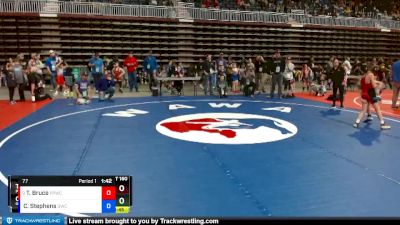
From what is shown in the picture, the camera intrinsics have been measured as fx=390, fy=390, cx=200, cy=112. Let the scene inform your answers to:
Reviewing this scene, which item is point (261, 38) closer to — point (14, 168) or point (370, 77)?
point (370, 77)

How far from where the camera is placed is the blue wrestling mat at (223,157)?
5.19m

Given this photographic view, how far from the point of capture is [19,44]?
21.2 meters

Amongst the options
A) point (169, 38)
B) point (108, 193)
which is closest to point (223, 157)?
point (108, 193)

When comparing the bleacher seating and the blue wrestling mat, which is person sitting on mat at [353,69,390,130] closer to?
the blue wrestling mat

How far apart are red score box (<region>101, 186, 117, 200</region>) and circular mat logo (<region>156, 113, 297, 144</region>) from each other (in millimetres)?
5222

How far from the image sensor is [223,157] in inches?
291

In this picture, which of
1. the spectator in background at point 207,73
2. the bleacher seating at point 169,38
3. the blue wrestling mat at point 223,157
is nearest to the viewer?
the blue wrestling mat at point 223,157

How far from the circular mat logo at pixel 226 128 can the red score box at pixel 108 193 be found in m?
5.22

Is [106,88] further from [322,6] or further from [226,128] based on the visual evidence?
[322,6]

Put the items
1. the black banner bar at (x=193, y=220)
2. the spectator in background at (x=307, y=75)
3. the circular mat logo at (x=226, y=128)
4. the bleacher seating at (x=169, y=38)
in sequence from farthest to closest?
the bleacher seating at (x=169, y=38), the spectator in background at (x=307, y=75), the circular mat logo at (x=226, y=128), the black banner bar at (x=193, y=220)

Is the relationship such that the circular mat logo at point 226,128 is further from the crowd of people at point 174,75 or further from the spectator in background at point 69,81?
the spectator in background at point 69,81

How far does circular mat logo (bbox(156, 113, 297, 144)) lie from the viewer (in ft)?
29.2
